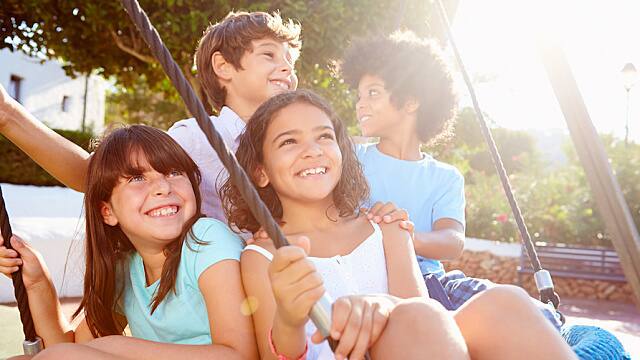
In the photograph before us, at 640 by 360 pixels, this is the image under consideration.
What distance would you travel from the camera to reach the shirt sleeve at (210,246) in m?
1.28

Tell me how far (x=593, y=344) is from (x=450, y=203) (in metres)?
0.85

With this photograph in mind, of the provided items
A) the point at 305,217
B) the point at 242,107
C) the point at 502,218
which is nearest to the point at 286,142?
the point at 305,217

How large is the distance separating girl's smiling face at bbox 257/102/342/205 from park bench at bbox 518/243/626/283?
511cm

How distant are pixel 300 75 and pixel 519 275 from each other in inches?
116

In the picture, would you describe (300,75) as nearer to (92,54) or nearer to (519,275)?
(92,54)

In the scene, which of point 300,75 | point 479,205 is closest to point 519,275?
point 479,205

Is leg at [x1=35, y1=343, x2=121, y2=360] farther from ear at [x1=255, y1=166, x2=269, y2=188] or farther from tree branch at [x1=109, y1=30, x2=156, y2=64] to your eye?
tree branch at [x1=109, y1=30, x2=156, y2=64]

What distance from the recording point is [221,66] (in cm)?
201

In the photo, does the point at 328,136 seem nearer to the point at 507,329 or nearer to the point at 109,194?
the point at 109,194

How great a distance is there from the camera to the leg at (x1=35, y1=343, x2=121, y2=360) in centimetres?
111

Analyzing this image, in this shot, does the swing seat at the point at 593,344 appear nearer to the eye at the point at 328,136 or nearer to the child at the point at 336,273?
the child at the point at 336,273

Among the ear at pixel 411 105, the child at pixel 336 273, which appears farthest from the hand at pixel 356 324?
the ear at pixel 411 105

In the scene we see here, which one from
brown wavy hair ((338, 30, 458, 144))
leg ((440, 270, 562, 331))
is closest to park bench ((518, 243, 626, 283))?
brown wavy hair ((338, 30, 458, 144))

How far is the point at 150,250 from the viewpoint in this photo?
1.42 metres
